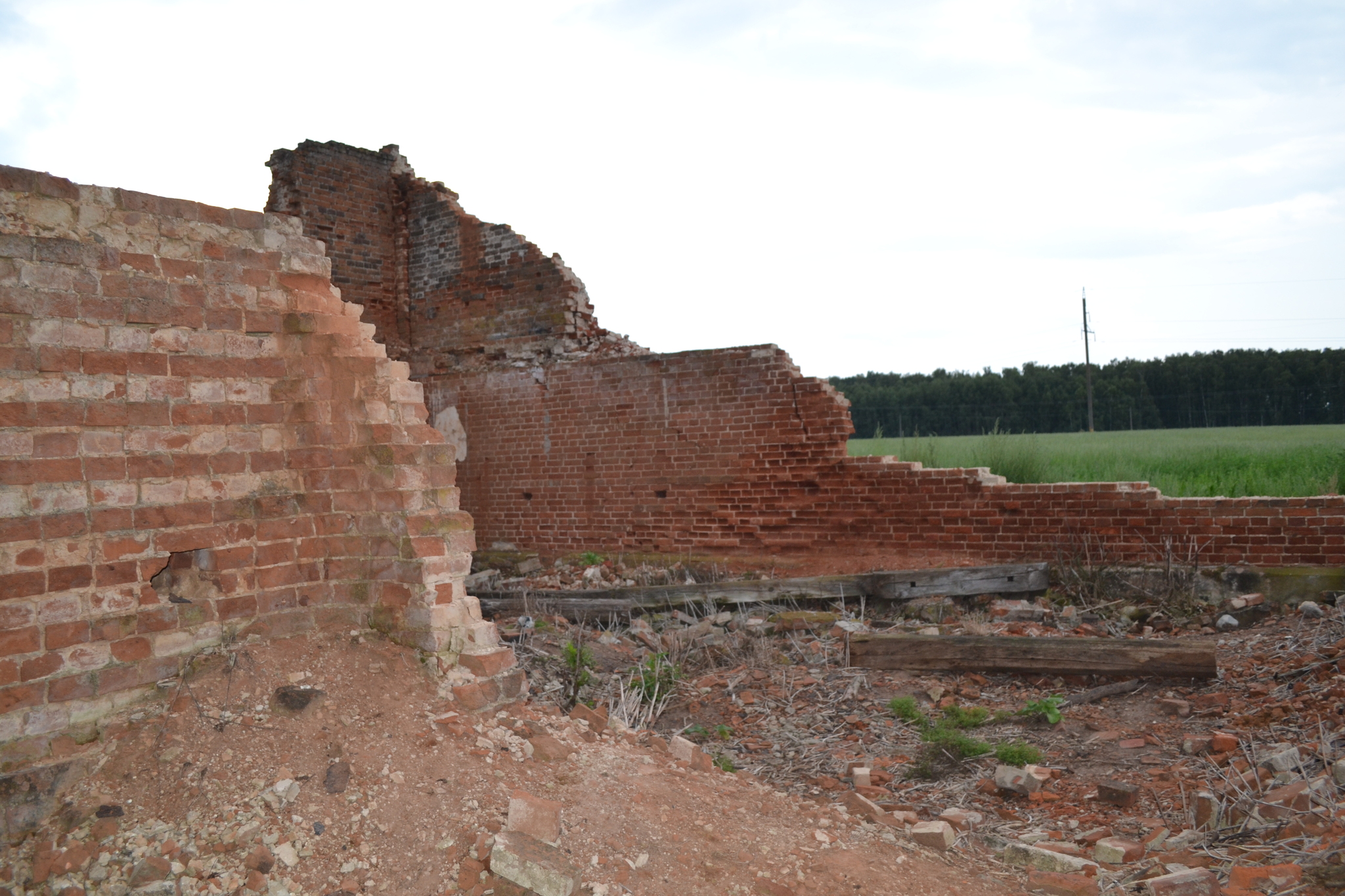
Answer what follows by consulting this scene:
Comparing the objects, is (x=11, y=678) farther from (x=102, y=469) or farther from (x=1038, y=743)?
(x=1038, y=743)

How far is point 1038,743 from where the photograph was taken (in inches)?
196

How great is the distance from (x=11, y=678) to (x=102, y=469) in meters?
0.81

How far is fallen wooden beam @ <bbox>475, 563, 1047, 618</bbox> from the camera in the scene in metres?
7.77

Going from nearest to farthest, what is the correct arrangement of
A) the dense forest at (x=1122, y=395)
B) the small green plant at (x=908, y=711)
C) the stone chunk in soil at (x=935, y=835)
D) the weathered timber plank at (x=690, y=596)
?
the stone chunk in soil at (x=935, y=835), the small green plant at (x=908, y=711), the weathered timber plank at (x=690, y=596), the dense forest at (x=1122, y=395)

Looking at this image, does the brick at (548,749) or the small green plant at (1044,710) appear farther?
the small green plant at (1044,710)

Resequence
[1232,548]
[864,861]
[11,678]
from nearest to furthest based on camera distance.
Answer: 1. [11,678]
2. [864,861]
3. [1232,548]

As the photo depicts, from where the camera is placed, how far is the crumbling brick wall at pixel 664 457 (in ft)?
25.0

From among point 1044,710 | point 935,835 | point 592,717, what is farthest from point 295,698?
point 1044,710

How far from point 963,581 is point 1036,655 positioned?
6.26 ft

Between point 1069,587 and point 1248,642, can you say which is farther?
point 1069,587

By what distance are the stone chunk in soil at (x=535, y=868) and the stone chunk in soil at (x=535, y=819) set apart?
104mm

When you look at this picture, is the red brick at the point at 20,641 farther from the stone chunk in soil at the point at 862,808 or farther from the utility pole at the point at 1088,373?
the utility pole at the point at 1088,373

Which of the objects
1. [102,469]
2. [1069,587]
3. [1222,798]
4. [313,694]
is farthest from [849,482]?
[102,469]

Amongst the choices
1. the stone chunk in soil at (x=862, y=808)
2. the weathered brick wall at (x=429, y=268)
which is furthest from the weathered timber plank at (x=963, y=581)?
the weathered brick wall at (x=429, y=268)
